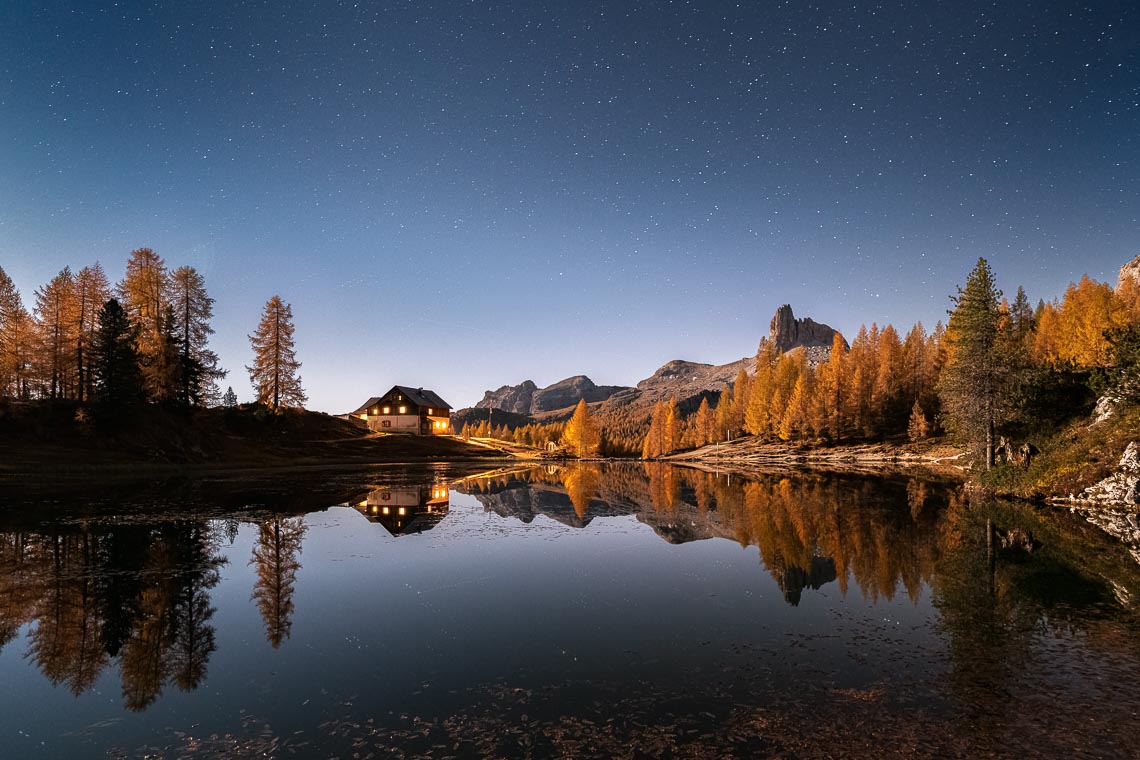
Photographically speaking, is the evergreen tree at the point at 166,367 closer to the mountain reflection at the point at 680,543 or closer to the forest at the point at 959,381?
the mountain reflection at the point at 680,543

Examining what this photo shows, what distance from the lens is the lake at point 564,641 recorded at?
888 centimetres

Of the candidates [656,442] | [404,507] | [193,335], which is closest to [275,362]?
[193,335]

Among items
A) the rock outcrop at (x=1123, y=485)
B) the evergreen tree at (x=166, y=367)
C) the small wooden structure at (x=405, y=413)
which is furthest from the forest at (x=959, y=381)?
A: the evergreen tree at (x=166, y=367)

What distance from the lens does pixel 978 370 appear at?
45.3 meters

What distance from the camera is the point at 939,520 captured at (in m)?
30.4

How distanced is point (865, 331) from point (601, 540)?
4409 inches

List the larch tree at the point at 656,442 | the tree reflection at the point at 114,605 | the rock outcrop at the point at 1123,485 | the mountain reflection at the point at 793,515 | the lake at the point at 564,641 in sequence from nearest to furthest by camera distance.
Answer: the lake at the point at 564,641 < the tree reflection at the point at 114,605 < the mountain reflection at the point at 793,515 < the rock outcrop at the point at 1123,485 < the larch tree at the point at 656,442

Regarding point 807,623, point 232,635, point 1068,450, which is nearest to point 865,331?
point 1068,450

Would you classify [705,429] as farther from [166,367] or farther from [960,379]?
[166,367]

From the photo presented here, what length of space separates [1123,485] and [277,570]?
4444 cm

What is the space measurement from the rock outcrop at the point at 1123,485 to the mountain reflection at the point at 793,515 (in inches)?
327

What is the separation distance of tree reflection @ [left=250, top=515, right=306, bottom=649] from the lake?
0.44 ft

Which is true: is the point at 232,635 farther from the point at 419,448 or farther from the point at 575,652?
the point at 419,448

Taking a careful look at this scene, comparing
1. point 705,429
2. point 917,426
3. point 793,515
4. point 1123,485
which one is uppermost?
point 917,426
